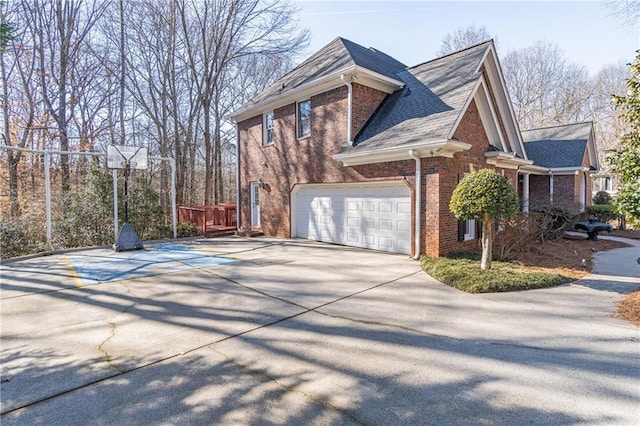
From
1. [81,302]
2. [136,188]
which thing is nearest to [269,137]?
[136,188]

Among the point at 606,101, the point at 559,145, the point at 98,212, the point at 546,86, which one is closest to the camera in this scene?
the point at 98,212

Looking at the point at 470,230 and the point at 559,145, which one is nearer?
the point at 470,230

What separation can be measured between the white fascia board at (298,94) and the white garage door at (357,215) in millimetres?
3337

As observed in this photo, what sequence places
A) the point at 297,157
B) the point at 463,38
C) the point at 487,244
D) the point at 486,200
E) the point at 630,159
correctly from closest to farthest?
the point at 630,159, the point at 486,200, the point at 487,244, the point at 297,157, the point at 463,38

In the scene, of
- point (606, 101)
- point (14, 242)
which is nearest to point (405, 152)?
point (14, 242)

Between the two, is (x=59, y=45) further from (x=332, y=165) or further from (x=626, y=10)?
(x=626, y=10)

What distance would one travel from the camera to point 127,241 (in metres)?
10.3

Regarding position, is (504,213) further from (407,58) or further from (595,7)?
(407,58)

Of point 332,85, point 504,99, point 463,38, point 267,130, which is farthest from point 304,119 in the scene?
point 463,38

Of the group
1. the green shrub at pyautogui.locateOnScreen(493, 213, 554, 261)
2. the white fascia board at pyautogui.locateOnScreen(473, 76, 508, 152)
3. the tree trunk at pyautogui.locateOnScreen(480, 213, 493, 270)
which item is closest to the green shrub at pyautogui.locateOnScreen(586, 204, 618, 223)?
the green shrub at pyautogui.locateOnScreen(493, 213, 554, 261)

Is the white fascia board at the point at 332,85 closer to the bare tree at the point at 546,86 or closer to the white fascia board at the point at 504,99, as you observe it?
the white fascia board at the point at 504,99

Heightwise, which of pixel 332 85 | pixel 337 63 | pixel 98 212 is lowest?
pixel 98 212

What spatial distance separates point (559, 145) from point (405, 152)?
46.2 feet

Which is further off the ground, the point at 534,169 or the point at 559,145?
the point at 559,145
